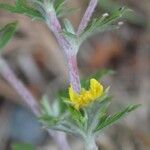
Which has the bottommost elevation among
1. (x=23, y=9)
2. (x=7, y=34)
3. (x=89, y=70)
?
(x=89, y=70)

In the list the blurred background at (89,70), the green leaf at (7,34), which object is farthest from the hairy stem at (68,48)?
the blurred background at (89,70)

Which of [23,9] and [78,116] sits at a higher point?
[23,9]

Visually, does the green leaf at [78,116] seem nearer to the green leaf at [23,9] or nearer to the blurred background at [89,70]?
the green leaf at [23,9]

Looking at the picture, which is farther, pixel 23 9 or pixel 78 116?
pixel 23 9

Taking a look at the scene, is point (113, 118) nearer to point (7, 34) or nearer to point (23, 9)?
point (23, 9)

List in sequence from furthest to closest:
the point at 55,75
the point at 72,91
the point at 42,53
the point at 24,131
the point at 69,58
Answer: the point at 42,53 < the point at 55,75 < the point at 24,131 < the point at 69,58 < the point at 72,91

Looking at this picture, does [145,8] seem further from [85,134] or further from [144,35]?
[85,134]

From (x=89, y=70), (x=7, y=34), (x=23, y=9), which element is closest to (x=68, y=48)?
(x=23, y=9)

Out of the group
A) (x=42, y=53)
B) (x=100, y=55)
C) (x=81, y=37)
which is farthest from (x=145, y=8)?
(x=81, y=37)
